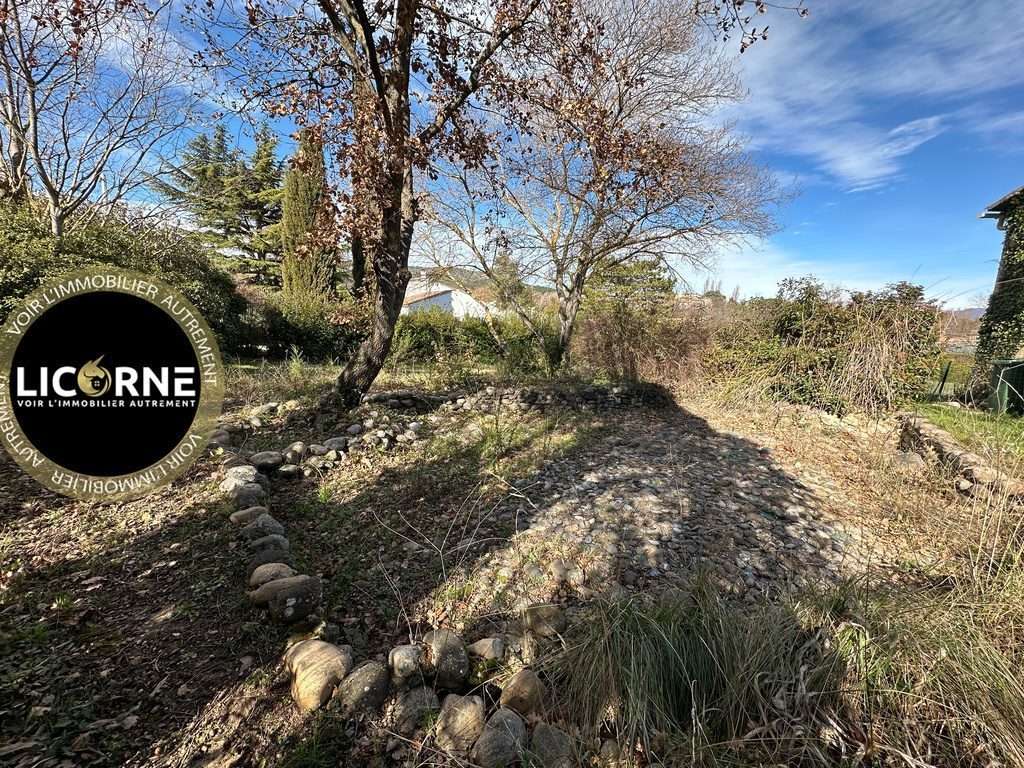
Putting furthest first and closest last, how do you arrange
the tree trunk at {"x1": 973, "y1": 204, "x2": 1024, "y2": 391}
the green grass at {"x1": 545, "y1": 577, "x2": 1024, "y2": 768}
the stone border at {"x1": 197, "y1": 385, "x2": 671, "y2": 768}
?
the tree trunk at {"x1": 973, "y1": 204, "x2": 1024, "y2": 391} < the stone border at {"x1": 197, "y1": 385, "x2": 671, "y2": 768} < the green grass at {"x1": 545, "y1": 577, "x2": 1024, "y2": 768}

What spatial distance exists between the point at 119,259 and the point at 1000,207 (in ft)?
53.8

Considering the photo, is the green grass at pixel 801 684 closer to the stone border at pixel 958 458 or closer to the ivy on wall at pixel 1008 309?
the stone border at pixel 958 458

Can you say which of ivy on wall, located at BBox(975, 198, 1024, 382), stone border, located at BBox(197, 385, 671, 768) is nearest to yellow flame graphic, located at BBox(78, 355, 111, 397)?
stone border, located at BBox(197, 385, 671, 768)

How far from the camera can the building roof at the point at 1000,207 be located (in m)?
7.73

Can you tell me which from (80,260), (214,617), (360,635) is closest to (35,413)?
(214,617)

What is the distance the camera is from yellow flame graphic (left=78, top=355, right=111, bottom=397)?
2.88 metres

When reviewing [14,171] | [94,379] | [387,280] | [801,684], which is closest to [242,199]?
[14,171]

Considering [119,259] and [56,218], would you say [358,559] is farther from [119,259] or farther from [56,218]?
[56,218]

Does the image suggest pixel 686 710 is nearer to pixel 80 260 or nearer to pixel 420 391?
pixel 420 391

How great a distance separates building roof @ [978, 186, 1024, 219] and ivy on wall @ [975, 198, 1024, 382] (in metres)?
0.20

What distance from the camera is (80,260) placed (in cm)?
592

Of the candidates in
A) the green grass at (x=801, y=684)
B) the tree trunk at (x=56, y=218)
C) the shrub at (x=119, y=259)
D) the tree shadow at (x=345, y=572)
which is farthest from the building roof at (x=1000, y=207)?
the tree trunk at (x=56, y=218)

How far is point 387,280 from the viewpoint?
410 cm

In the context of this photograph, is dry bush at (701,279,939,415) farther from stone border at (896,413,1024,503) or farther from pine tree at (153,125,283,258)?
pine tree at (153,125,283,258)
